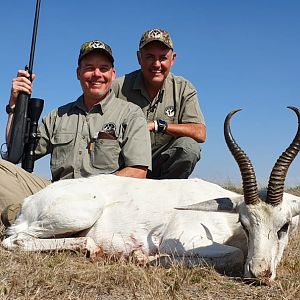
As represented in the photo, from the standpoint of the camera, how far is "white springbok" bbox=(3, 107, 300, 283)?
4.89 meters

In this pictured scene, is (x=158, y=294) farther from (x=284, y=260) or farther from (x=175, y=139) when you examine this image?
(x=175, y=139)

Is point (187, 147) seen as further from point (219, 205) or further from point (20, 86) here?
→ point (219, 205)

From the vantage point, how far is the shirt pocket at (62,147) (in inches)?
292

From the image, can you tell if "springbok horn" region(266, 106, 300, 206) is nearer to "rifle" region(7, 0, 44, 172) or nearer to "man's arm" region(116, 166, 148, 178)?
"man's arm" region(116, 166, 148, 178)

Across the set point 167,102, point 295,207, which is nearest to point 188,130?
point 167,102

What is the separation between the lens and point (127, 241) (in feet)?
18.4

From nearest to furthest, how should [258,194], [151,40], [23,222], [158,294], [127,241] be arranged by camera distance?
[158,294]
[258,194]
[127,241]
[23,222]
[151,40]

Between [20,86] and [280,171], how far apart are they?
4.32 metres

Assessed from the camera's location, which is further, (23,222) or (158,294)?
(23,222)

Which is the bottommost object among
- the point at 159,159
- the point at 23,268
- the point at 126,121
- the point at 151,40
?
the point at 23,268

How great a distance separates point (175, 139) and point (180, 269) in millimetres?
4125

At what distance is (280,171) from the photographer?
4.96 metres

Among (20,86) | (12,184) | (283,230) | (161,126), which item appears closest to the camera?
(283,230)

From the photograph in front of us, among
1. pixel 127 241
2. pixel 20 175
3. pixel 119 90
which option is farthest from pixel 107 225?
pixel 119 90
